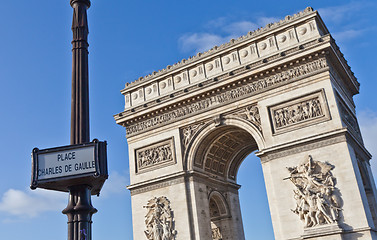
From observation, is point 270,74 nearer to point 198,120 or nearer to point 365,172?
point 198,120

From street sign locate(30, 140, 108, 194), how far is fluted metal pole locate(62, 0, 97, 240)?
16cm

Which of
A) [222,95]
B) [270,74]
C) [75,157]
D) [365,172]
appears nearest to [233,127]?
[222,95]

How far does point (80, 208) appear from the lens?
5.38 meters

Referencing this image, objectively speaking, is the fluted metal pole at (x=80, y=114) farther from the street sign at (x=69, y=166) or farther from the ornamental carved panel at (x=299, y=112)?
the ornamental carved panel at (x=299, y=112)

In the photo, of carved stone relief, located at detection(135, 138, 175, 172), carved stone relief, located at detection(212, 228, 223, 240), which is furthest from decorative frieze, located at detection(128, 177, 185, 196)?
carved stone relief, located at detection(212, 228, 223, 240)

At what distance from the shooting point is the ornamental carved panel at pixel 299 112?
17.0 metres

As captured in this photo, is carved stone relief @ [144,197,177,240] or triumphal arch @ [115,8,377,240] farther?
carved stone relief @ [144,197,177,240]

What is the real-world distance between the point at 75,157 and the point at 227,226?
55.6 ft

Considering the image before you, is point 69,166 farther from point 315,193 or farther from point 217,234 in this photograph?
point 217,234

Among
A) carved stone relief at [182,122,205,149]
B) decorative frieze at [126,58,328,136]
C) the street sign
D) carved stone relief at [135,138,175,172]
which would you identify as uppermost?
decorative frieze at [126,58,328,136]

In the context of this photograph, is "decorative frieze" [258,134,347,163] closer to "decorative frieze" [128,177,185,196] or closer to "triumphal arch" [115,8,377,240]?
"triumphal arch" [115,8,377,240]

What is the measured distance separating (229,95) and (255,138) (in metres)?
2.57

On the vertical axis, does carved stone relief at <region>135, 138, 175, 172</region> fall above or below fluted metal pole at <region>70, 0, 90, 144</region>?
above

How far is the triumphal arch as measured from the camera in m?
16.0
